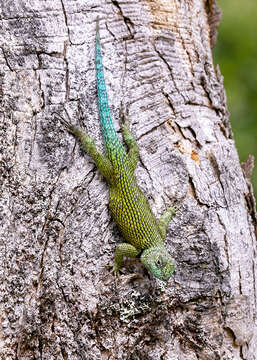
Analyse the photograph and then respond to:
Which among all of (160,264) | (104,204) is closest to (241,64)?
(104,204)

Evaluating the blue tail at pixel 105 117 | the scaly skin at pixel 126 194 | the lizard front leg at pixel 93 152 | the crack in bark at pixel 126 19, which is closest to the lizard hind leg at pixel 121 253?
the scaly skin at pixel 126 194

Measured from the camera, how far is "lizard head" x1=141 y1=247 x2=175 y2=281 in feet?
9.54

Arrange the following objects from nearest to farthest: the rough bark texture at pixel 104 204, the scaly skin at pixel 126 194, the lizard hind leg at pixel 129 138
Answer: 1. the rough bark texture at pixel 104 204
2. the scaly skin at pixel 126 194
3. the lizard hind leg at pixel 129 138

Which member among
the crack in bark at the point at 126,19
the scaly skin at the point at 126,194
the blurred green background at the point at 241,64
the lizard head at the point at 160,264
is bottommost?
the lizard head at the point at 160,264

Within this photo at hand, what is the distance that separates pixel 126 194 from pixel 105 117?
1.75 ft

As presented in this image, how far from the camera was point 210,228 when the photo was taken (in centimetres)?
317

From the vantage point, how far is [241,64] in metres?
6.49

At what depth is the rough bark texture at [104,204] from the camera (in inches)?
112

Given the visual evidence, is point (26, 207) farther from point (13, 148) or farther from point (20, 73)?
point (20, 73)

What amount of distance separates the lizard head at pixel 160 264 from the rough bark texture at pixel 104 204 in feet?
0.32

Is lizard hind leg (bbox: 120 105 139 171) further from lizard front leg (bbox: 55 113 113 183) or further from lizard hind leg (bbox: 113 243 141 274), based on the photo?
lizard hind leg (bbox: 113 243 141 274)

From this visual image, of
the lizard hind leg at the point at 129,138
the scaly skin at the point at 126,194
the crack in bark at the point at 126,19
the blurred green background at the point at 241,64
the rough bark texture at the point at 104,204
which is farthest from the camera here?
the blurred green background at the point at 241,64

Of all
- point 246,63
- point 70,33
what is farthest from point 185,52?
point 246,63

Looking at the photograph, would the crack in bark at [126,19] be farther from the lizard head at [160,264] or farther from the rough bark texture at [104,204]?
the lizard head at [160,264]
